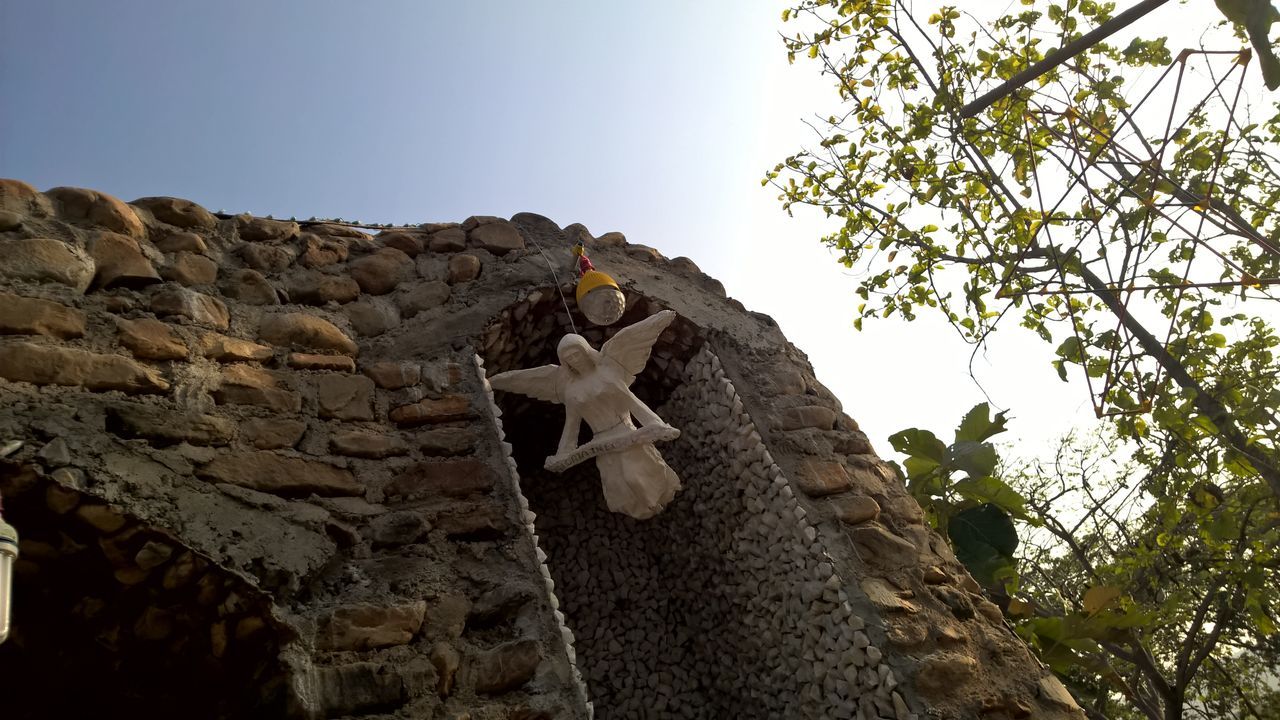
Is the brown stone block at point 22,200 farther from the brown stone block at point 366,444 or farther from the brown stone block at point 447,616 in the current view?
the brown stone block at point 447,616

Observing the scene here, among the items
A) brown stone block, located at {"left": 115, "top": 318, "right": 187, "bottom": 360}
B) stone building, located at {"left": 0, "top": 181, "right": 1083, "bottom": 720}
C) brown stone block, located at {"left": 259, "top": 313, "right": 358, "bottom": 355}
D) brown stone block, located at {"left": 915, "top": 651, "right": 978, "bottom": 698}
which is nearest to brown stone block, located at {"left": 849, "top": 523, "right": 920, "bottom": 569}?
stone building, located at {"left": 0, "top": 181, "right": 1083, "bottom": 720}

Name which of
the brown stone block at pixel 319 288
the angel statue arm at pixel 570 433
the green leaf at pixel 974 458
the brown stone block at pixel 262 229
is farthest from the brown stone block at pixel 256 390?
the green leaf at pixel 974 458

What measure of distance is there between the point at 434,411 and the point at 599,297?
0.68 meters

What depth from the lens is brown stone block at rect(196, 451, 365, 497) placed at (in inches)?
80.2

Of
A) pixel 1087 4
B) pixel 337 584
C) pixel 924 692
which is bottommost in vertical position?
pixel 924 692

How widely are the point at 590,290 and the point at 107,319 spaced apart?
54.8 inches

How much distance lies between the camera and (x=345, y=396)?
2441mm

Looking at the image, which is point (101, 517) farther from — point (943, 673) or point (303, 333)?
point (943, 673)

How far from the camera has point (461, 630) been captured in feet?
6.65

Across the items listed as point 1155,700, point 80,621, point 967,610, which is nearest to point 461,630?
point 80,621

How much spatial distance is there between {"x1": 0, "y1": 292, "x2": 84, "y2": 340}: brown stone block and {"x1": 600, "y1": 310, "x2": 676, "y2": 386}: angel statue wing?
1525 millimetres

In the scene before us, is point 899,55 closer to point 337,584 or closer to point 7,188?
point 337,584

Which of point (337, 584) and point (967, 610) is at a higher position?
point (337, 584)

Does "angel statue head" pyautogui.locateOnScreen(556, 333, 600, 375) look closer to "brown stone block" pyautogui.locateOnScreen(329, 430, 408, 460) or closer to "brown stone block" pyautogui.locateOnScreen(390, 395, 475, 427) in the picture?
"brown stone block" pyautogui.locateOnScreen(390, 395, 475, 427)
